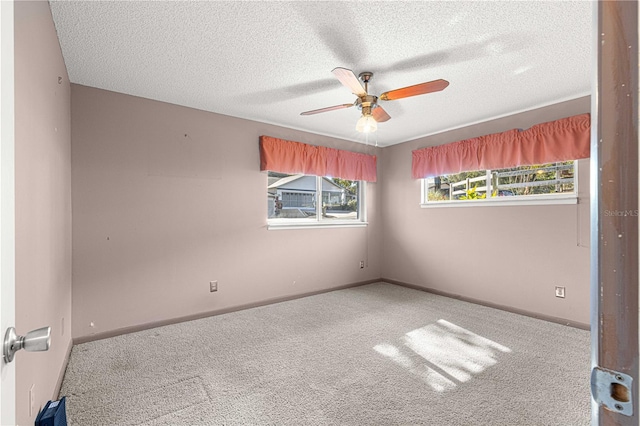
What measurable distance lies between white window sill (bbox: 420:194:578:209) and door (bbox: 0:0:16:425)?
406 cm

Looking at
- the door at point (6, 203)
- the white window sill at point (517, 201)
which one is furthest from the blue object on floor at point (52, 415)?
the white window sill at point (517, 201)


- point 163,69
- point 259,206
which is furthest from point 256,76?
point 259,206

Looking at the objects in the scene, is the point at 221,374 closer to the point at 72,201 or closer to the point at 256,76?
the point at 72,201

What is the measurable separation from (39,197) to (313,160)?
3121 millimetres

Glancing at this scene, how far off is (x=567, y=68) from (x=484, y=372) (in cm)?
246

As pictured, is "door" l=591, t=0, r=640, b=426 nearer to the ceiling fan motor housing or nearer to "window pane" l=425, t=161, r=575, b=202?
the ceiling fan motor housing

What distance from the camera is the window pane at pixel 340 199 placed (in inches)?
185

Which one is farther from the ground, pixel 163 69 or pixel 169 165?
pixel 163 69

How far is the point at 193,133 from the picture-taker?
341 cm

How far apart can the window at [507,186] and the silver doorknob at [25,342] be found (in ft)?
13.2

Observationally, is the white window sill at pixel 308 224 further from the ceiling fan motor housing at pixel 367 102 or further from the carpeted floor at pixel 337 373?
the ceiling fan motor housing at pixel 367 102

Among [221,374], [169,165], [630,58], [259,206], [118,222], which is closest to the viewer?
[630,58]

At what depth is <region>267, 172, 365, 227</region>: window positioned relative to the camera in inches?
164

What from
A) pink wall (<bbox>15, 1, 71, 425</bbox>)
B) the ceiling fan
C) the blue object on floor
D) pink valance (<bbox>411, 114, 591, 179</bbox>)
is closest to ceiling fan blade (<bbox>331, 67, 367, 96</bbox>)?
the ceiling fan
